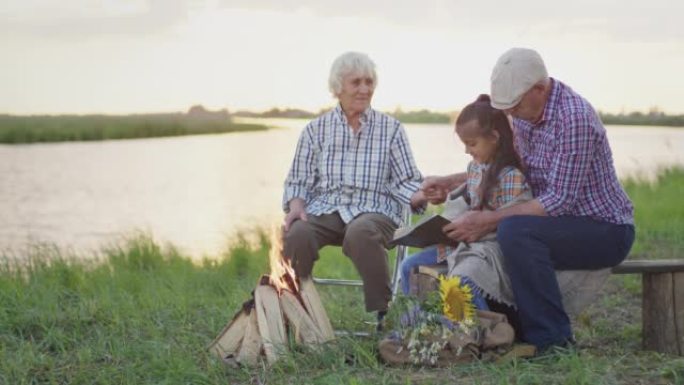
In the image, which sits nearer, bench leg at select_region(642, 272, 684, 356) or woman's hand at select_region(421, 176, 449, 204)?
bench leg at select_region(642, 272, 684, 356)

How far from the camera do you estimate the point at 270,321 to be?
5.22m

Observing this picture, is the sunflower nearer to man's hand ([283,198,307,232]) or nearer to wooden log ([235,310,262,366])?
wooden log ([235,310,262,366])

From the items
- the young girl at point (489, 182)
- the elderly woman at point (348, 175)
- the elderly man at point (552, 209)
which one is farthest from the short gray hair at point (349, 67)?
the elderly man at point (552, 209)

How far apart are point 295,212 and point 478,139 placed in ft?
4.03

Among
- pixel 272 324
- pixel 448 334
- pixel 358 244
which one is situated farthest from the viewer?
pixel 358 244

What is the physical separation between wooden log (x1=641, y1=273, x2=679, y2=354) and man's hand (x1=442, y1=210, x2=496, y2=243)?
100 centimetres

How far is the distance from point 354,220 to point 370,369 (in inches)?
41.2

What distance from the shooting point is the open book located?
4961 mm

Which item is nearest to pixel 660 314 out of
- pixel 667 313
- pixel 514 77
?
pixel 667 313

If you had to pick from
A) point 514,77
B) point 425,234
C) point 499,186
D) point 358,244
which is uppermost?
point 514,77

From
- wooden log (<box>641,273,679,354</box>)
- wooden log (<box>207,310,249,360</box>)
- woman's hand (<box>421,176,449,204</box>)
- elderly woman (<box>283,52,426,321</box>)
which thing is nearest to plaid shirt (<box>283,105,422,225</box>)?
elderly woman (<box>283,52,426,321</box>)

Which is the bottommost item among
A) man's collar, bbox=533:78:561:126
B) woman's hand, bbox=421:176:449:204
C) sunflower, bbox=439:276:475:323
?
sunflower, bbox=439:276:475:323

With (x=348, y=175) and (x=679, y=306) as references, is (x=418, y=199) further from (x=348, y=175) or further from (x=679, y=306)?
(x=679, y=306)

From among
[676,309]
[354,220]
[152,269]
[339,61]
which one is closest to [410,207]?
[354,220]
